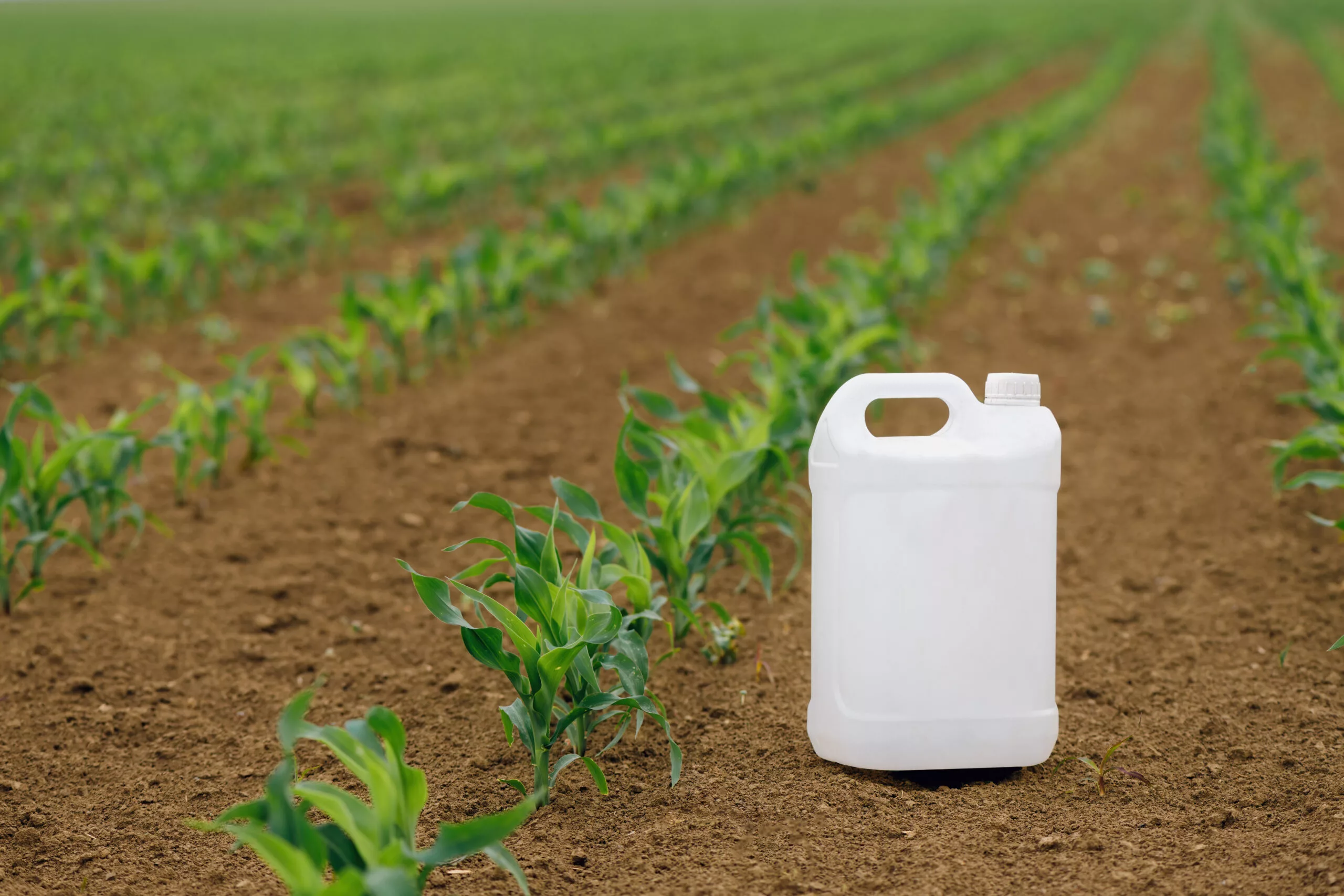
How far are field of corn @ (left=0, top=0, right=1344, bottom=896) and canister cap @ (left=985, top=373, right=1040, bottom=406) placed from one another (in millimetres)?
686

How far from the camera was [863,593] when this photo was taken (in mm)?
2334

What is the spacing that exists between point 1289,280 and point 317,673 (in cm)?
490

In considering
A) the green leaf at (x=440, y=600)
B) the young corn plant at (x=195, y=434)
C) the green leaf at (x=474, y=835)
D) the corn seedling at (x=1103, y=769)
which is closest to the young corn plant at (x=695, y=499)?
the green leaf at (x=440, y=600)

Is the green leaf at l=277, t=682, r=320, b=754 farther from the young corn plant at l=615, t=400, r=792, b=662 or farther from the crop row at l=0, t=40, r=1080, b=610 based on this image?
the crop row at l=0, t=40, r=1080, b=610

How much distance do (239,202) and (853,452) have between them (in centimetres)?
1077

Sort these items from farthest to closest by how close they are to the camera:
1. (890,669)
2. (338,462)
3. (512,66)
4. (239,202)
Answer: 1. (512,66)
2. (239,202)
3. (338,462)
4. (890,669)

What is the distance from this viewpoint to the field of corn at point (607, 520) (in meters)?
2.30

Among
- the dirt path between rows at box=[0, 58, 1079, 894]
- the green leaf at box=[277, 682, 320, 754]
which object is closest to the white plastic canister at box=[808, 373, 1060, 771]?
the dirt path between rows at box=[0, 58, 1079, 894]

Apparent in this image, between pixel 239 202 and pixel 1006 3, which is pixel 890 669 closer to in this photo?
pixel 239 202

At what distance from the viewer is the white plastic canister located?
231 cm

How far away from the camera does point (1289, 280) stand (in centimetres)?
572

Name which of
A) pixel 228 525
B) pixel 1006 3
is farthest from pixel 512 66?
pixel 1006 3

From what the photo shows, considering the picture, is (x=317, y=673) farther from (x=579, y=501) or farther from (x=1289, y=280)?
(x=1289, y=280)

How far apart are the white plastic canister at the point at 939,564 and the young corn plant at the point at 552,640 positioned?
0.41 meters
